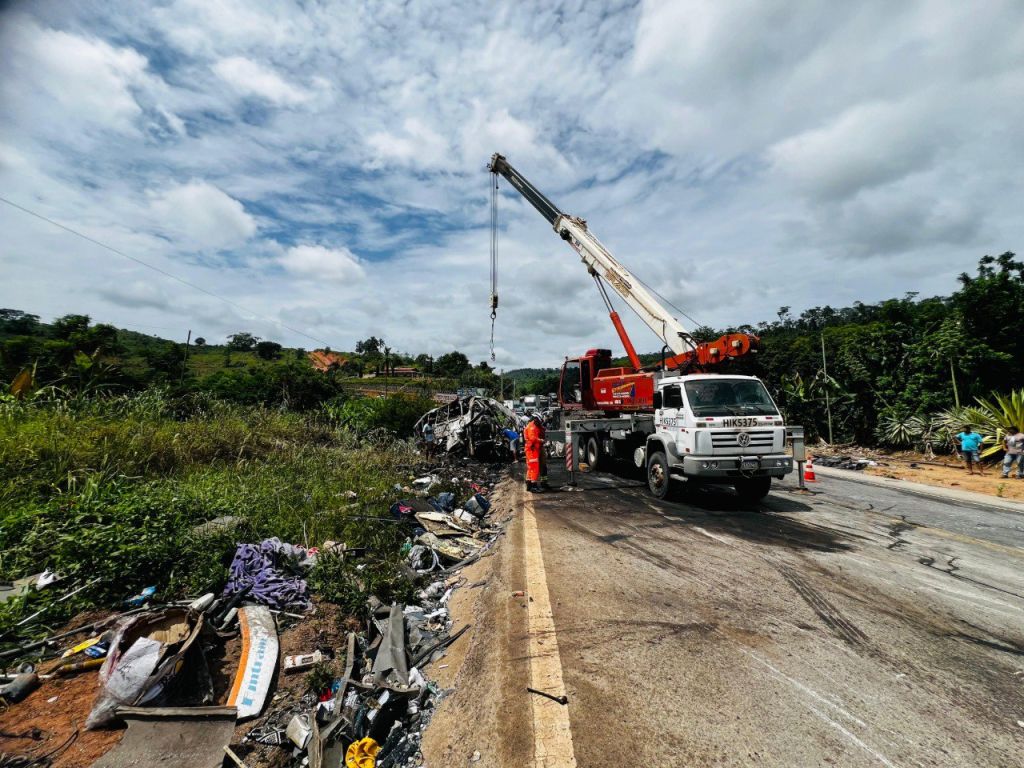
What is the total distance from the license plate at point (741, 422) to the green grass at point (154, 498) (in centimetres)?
557

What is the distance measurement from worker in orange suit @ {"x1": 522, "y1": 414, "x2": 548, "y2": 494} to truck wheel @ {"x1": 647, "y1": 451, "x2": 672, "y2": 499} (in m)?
2.17

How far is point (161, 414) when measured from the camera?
9.78m

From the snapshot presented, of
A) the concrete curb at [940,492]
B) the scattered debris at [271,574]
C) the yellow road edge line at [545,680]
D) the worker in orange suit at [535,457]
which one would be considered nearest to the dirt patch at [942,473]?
the concrete curb at [940,492]

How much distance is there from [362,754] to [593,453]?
10.9m

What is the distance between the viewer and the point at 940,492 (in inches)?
410

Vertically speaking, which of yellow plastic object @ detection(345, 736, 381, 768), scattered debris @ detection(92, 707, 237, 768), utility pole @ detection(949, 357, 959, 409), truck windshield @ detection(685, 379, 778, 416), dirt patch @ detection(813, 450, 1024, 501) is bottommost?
yellow plastic object @ detection(345, 736, 381, 768)

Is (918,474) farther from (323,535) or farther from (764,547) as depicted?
(323,535)

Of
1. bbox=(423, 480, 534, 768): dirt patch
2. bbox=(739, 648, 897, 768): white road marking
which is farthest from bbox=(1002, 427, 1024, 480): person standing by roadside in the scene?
bbox=(423, 480, 534, 768): dirt patch

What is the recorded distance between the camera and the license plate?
781cm

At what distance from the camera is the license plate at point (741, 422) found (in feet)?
25.6

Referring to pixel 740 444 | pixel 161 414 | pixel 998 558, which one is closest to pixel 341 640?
pixel 740 444

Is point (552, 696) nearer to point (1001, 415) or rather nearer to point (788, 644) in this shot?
point (788, 644)

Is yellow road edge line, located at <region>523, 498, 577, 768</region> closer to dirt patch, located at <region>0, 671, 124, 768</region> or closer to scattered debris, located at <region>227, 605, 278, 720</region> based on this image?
scattered debris, located at <region>227, 605, 278, 720</region>

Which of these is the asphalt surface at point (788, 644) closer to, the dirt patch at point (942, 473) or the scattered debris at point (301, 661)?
the scattered debris at point (301, 661)
